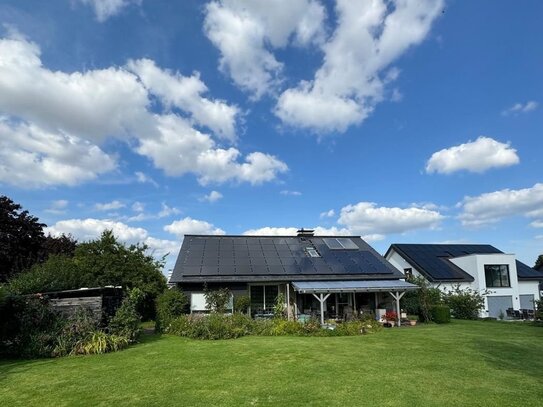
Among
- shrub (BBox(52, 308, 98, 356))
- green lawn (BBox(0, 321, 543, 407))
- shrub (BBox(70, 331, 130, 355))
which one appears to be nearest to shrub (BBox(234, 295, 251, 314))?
green lawn (BBox(0, 321, 543, 407))

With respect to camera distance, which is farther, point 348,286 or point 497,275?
point 497,275

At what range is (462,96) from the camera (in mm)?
16547

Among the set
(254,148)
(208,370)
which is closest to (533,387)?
(208,370)

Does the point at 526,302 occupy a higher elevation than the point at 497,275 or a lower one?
lower

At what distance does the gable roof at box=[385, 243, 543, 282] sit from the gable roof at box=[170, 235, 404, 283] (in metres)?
6.49

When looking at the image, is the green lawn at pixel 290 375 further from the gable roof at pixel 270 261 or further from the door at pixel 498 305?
the door at pixel 498 305

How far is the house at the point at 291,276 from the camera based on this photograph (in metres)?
18.7

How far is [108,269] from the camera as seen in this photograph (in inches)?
792

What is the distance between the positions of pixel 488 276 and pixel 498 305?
6.98ft

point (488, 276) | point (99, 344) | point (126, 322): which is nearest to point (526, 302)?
point (488, 276)

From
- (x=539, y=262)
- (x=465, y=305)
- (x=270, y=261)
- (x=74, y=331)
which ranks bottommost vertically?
(x=465, y=305)

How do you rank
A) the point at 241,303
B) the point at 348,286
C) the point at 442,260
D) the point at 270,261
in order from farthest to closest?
1. the point at 442,260
2. the point at 270,261
3. the point at 348,286
4. the point at 241,303

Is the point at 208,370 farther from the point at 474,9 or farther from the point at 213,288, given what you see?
the point at 474,9

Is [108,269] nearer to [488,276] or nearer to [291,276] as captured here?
[291,276]
